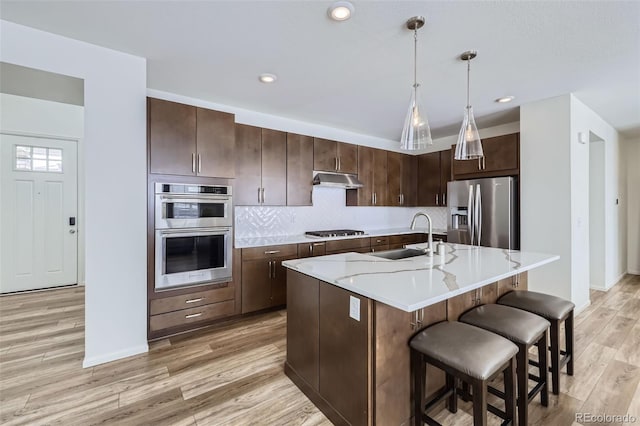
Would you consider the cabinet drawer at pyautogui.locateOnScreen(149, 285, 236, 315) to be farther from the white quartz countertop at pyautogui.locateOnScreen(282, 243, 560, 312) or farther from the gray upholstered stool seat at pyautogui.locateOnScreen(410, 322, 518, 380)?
the gray upholstered stool seat at pyautogui.locateOnScreen(410, 322, 518, 380)

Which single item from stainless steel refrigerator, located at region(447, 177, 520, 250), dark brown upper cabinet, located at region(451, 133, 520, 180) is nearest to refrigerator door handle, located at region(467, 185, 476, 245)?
stainless steel refrigerator, located at region(447, 177, 520, 250)

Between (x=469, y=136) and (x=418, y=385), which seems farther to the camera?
(x=469, y=136)

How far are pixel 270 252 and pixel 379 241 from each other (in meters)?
1.81

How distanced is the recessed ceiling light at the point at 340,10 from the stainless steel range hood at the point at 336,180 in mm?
2259

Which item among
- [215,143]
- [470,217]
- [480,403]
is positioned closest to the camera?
[480,403]

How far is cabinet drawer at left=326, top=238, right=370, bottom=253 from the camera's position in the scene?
3.84 meters

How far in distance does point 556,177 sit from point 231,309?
398cm

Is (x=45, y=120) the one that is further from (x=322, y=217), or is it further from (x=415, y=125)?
(x=415, y=125)

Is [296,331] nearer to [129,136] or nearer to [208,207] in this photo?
[208,207]

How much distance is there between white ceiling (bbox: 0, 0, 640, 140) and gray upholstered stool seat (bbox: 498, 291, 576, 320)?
6.34ft

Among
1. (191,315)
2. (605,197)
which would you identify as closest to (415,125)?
(191,315)

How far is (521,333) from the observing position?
1632 millimetres

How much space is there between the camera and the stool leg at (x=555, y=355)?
1900 mm

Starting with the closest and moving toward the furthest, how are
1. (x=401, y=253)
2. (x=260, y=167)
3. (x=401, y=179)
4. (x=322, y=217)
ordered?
(x=401, y=253)
(x=260, y=167)
(x=322, y=217)
(x=401, y=179)
